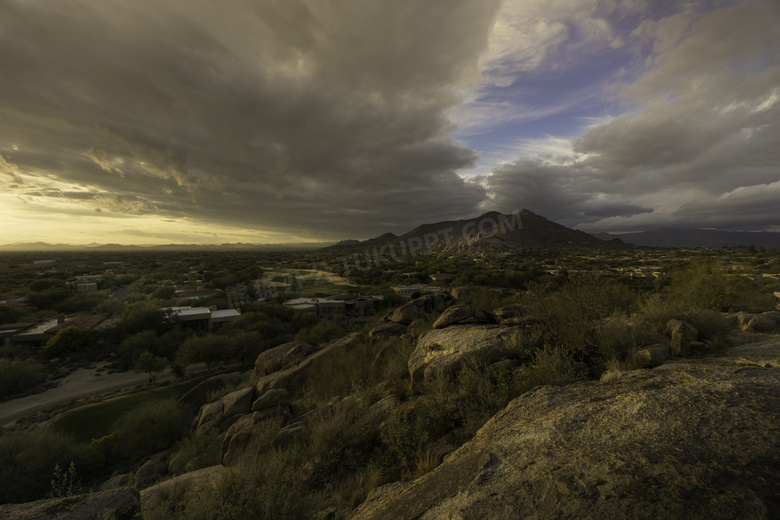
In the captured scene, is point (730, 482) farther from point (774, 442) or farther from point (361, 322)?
point (361, 322)

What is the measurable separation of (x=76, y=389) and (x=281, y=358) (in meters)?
20.6

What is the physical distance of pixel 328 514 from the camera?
14.5 ft

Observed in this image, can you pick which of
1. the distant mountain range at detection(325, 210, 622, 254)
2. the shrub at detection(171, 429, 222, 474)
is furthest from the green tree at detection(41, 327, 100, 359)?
the distant mountain range at detection(325, 210, 622, 254)

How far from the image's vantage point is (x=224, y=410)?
39.1 feet

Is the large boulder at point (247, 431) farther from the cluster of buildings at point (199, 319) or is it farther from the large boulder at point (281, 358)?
the cluster of buildings at point (199, 319)

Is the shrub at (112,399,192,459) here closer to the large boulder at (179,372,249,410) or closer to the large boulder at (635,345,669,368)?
the large boulder at (179,372,249,410)

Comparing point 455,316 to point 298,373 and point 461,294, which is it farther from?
point 461,294

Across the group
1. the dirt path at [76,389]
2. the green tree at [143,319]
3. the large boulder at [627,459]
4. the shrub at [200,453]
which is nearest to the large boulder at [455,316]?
the large boulder at [627,459]

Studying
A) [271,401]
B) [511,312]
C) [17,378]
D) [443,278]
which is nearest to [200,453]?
[271,401]

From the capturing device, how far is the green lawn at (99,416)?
52.0 ft

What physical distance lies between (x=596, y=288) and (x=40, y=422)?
29628 millimetres

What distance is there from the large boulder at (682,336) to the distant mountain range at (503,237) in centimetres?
9158

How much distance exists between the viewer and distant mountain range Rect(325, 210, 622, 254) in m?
103

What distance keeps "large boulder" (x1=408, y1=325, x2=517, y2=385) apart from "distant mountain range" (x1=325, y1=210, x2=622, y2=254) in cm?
9091
